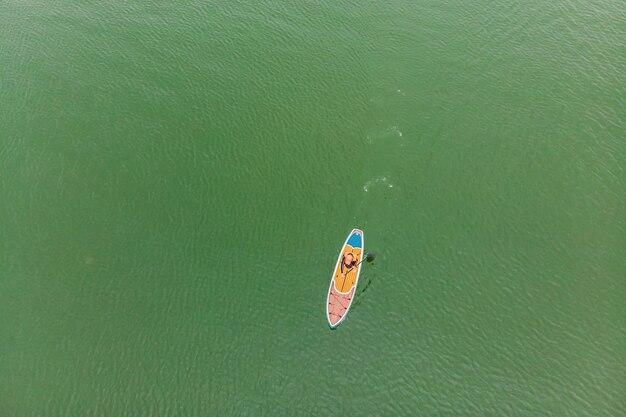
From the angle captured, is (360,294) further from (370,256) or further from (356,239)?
(356,239)

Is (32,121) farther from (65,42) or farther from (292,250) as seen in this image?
(292,250)

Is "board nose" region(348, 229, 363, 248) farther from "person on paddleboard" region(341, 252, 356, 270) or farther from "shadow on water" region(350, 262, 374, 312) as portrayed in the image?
"shadow on water" region(350, 262, 374, 312)

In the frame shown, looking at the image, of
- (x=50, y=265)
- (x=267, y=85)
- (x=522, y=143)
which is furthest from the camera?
(x=267, y=85)

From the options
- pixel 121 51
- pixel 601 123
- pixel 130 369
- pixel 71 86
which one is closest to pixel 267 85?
pixel 121 51

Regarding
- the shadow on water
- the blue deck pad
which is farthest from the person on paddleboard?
the shadow on water

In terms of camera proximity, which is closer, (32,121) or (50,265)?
(50,265)

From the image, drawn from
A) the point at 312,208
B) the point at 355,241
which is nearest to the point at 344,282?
the point at 355,241

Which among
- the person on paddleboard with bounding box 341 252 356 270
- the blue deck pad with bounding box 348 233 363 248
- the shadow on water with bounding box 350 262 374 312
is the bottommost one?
the shadow on water with bounding box 350 262 374 312

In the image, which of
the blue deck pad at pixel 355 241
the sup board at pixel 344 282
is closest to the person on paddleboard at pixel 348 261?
the sup board at pixel 344 282
